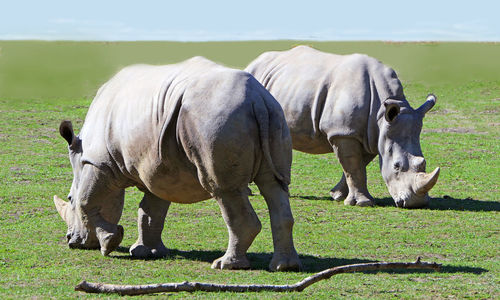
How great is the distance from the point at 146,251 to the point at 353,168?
15.9 feet

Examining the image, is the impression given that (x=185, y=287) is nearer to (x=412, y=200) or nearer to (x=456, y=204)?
(x=412, y=200)

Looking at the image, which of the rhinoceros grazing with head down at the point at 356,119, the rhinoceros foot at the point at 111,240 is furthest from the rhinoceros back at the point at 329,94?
the rhinoceros foot at the point at 111,240

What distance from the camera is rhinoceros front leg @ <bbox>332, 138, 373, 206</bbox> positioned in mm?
14562

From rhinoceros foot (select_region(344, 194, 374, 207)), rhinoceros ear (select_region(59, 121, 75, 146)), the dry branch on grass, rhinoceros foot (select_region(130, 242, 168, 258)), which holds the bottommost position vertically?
rhinoceros foot (select_region(344, 194, 374, 207))

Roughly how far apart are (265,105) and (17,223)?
5.01m

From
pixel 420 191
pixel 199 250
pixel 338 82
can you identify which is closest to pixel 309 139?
pixel 338 82

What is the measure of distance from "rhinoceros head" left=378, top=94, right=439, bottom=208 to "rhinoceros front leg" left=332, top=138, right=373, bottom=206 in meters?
0.47

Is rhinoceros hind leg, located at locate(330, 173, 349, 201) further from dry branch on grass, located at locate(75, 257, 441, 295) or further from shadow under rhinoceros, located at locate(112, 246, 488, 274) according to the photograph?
dry branch on grass, located at locate(75, 257, 441, 295)

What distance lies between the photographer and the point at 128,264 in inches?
403

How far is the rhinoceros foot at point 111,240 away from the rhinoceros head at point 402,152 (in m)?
4.89

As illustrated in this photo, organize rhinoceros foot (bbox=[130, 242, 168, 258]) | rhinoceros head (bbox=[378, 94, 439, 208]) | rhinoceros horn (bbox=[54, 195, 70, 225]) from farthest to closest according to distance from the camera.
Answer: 1. rhinoceros head (bbox=[378, 94, 439, 208])
2. rhinoceros horn (bbox=[54, 195, 70, 225])
3. rhinoceros foot (bbox=[130, 242, 168, 258])

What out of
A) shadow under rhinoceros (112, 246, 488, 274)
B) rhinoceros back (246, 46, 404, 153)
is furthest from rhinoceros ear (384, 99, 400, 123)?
shadow under rhinoceros (112, 246, 488, 274)

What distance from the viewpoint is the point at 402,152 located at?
553 inches

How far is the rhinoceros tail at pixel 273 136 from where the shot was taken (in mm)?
9203
